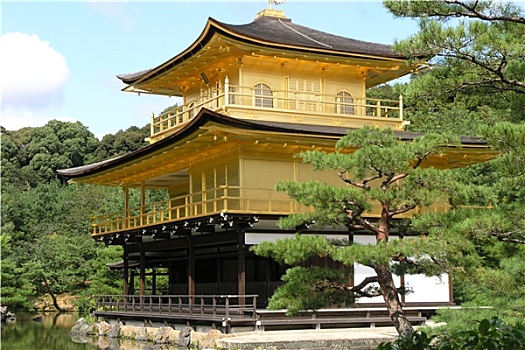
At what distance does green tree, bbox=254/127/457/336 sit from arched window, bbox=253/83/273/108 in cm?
794

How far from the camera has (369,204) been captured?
43.5 feet

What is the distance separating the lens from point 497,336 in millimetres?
4621

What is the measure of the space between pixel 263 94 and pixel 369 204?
340 inches

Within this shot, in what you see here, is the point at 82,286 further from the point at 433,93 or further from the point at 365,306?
the point at 433,93

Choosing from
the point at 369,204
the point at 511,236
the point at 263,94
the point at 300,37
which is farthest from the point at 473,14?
the point at 300,37

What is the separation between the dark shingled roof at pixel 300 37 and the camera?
21.0 meters

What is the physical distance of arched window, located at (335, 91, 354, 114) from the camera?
2223 cm

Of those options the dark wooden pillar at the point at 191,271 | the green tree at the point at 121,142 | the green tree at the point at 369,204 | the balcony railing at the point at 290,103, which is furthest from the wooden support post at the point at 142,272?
the green tree at the point at 121,142

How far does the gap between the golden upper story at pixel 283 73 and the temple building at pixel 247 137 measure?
3cm

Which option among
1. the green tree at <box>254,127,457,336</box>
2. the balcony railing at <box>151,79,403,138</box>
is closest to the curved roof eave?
the balcony railing at <box>151,79,403,138</box>

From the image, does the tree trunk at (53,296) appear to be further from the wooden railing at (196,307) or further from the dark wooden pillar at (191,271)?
the dark wooden pillar at (191,271)

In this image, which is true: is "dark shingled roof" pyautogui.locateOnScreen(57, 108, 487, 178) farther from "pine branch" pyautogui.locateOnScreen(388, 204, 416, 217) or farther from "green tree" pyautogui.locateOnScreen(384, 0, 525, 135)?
"green tree" pyautogui.locateOnScreen(384, 0, 525, 135)

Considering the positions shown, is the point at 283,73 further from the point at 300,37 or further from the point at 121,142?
the point at 121,142

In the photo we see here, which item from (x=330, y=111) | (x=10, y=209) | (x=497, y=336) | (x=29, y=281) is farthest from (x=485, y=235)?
(x=10, y=209)
